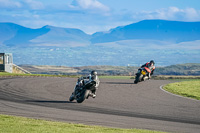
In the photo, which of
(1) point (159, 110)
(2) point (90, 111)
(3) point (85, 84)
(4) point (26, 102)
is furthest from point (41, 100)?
(1) point (159, 110)

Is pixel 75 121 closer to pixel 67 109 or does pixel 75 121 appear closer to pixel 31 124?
pixel 31 124

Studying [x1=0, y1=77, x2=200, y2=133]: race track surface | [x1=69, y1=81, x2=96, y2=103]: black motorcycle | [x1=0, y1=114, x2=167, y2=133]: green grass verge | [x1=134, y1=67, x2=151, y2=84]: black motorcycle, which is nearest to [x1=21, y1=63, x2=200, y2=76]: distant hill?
[x1=134, y1=67, x2=151, y2=84]: black motorcycle

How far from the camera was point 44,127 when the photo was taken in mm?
12273

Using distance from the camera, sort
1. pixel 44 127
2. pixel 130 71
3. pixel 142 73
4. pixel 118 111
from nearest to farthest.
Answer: pixel 44 127 < pixel 118 111 < pixel 142 73 < pixel 130 71

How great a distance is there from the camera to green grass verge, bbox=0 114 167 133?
38.3ft

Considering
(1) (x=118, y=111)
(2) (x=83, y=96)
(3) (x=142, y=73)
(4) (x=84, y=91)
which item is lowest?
(1) (x=118, y=111)

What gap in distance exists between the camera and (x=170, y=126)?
13.7 meters

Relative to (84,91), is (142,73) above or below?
above

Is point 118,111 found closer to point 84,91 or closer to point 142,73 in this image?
point 84,91

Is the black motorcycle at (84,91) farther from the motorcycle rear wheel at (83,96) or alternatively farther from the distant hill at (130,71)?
the distant hill at (130,71)

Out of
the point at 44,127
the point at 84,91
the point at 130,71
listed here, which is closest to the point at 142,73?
the point at 84,91

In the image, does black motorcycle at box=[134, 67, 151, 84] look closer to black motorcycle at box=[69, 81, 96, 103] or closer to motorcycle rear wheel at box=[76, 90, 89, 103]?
black motorcycle at box=[69, 81, 96, 103]

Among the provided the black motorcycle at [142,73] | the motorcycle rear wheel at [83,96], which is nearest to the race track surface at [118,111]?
the motorcycle rear wheel at [83,96]

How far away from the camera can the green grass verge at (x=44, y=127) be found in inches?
459
